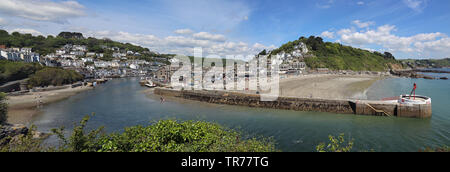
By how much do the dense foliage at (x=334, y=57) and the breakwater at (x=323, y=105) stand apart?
3515 inches

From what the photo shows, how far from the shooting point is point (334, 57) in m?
128

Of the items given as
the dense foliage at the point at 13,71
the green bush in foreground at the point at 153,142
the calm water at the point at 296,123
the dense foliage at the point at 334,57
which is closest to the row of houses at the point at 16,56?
the dense foliage at the point at 13,71

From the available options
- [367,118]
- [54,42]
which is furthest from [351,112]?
[54,42]

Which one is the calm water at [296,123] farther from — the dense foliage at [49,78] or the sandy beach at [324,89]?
the dense foliage at [49,78]

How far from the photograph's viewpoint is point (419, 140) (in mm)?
17766

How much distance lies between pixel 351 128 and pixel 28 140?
26.3 metres

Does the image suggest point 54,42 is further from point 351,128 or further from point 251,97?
point 351,128

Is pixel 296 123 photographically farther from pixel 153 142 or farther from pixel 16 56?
pixel 16 56

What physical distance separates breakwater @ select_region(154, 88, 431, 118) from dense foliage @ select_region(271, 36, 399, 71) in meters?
89.3

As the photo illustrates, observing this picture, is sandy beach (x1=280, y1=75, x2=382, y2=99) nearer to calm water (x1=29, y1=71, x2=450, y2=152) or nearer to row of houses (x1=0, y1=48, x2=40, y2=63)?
calm water (x1=29, y1=71, x2=450, y2=152)

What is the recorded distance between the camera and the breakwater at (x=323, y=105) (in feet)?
78.8

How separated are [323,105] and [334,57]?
385ft

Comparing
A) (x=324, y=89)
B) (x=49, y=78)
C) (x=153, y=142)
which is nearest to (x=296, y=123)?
(x=153, y=142)
